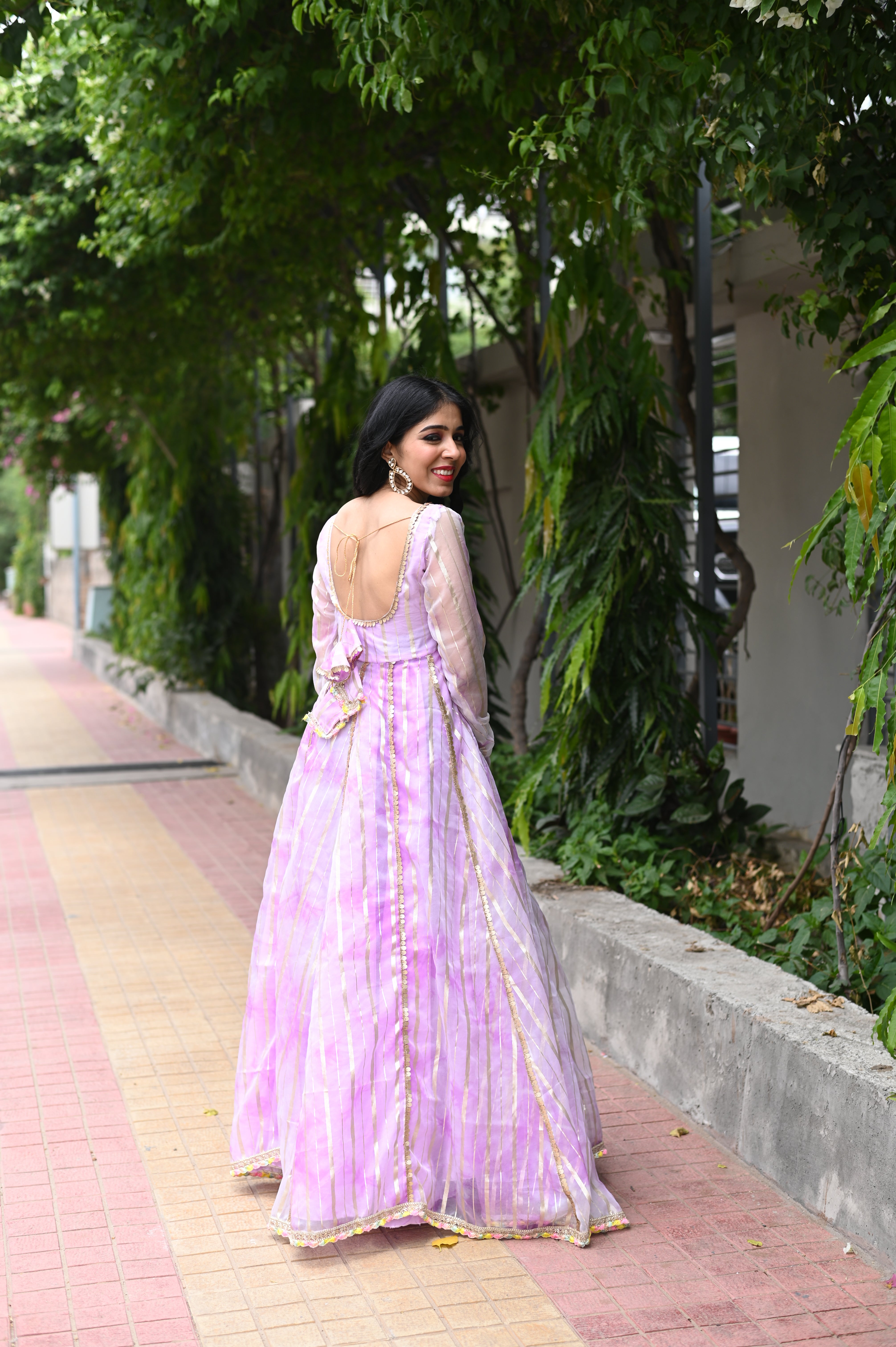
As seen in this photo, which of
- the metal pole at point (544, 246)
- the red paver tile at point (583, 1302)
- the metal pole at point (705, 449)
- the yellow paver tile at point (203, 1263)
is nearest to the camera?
the red paver tile at point (583, 1302)

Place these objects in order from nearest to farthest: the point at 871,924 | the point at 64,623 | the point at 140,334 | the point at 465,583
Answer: the point at 465,583
the point at 871,924
the point at 140,334
the point at 64,623

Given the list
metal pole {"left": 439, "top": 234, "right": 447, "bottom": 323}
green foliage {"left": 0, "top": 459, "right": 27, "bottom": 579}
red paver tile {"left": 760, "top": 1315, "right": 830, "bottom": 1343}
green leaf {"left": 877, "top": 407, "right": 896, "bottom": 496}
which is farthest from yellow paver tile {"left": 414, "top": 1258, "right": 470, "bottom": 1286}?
green foliage {"left": 0, "top": 459, "right": 27, "bottom": 579}

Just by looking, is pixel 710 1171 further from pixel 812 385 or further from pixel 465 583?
pixel 812 385

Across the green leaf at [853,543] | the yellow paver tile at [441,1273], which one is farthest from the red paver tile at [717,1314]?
the green leaf at [853,543]

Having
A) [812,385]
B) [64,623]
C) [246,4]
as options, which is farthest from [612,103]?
[64,623]

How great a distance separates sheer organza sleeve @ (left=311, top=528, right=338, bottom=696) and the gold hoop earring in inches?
7.8

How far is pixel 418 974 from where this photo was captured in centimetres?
339

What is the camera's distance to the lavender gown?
10.9 feet

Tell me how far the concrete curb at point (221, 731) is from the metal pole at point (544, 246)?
248cm

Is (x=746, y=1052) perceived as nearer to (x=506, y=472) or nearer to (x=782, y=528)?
(x=782, y=528)

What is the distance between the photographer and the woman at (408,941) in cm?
333

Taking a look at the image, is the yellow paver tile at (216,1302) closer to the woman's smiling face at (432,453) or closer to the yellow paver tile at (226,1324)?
the yellow paver tile at (226,1324)

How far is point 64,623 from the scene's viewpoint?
36.2 metres

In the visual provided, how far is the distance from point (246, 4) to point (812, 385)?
3.61 m
